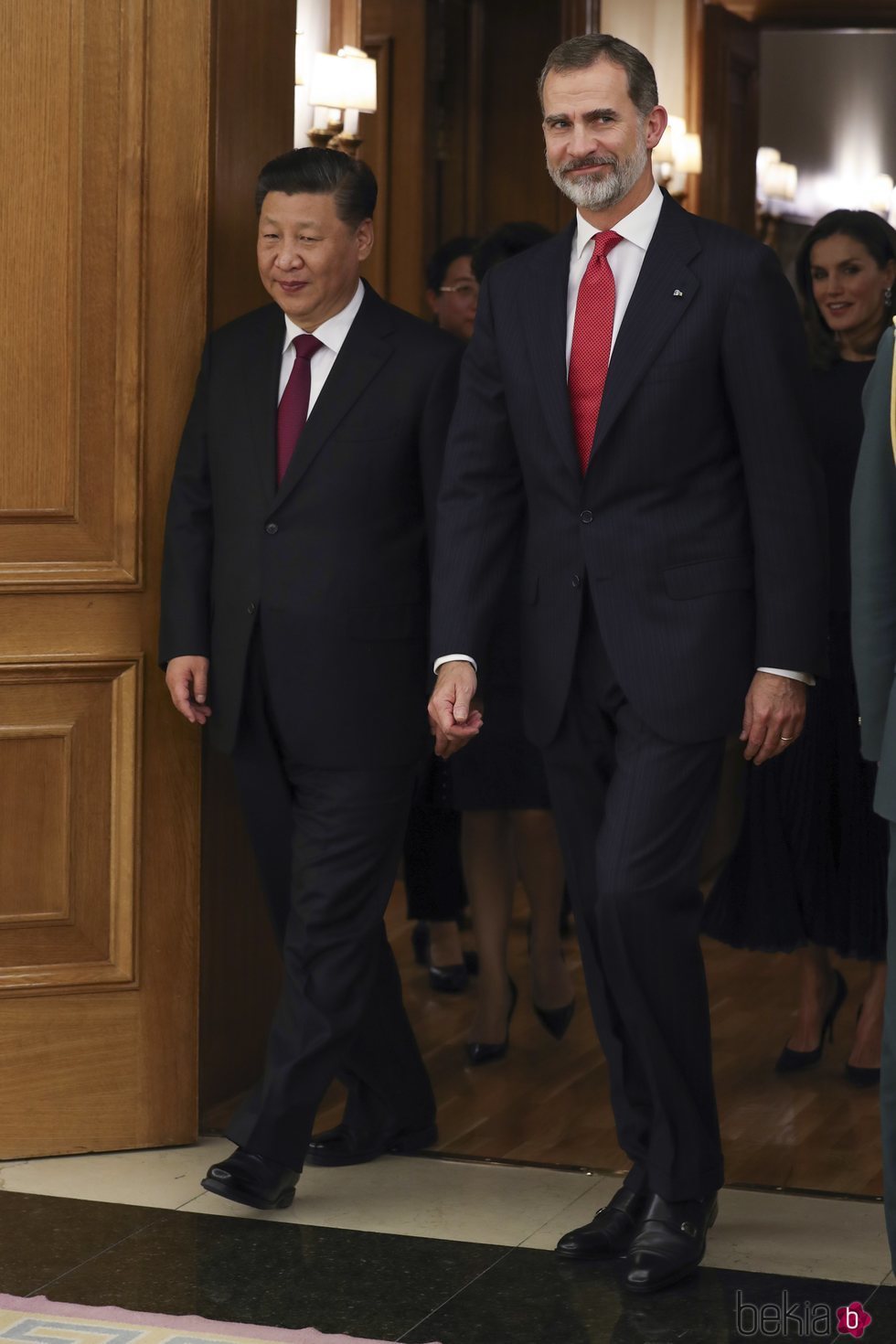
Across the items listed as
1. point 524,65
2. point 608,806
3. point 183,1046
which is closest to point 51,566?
point 183,1046

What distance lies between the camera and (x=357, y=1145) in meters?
3.34

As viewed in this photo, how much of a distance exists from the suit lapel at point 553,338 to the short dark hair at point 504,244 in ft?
3.98

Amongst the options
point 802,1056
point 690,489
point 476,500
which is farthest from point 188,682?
point 802,1056

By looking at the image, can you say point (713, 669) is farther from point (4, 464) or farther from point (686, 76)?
point (686, 76)

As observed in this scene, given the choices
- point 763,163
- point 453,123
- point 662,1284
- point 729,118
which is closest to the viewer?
point 662,1284

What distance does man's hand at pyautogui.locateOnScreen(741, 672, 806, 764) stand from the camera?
2.76 meters

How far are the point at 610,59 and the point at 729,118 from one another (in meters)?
5.05

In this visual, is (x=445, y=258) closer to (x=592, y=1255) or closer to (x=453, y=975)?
(x=453, y=975)

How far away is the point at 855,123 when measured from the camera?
338 inches

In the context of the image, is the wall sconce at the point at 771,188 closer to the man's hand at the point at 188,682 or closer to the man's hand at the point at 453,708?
the man's hand at the point at 188,682

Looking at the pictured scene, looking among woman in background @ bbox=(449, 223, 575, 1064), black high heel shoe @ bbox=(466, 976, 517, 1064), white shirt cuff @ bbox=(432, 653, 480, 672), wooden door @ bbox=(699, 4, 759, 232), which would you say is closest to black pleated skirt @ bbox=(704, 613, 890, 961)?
woman in background @ bbox=(449, 223, 575, 1064)

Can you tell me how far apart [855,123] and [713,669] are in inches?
253

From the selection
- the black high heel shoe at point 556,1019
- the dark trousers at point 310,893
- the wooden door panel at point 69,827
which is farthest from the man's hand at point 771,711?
the black high heel shoe at point 556,1019

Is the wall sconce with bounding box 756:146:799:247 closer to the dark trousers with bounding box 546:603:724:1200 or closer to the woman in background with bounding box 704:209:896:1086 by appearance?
the woman in background with bounding box 704:209:896:1086
